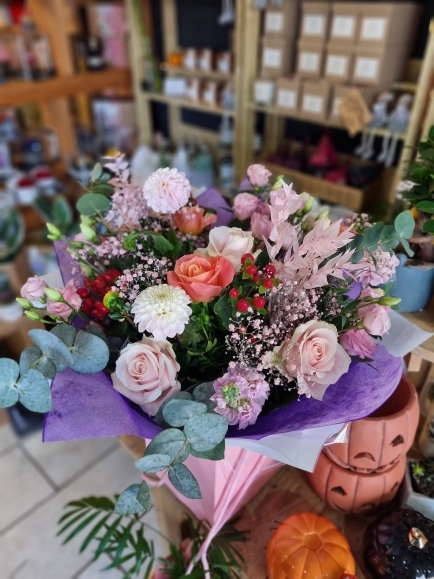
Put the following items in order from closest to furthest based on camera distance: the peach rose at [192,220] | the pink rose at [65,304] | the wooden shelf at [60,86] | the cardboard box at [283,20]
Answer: the pink rose at [65,304]
the peach rose at [192,220]
the cardboard box at [283,20]
the wooden shelf at [60,86]

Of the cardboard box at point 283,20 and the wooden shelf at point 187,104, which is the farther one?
the wooden shelf at point 187,104

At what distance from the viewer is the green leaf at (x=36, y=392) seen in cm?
55

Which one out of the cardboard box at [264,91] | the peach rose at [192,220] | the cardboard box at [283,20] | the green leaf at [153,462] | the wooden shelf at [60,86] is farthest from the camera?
the wooden shelf at [60,86]

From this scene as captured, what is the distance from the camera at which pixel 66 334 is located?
616 mm

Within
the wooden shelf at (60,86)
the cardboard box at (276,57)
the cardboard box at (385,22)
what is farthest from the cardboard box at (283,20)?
the wooden shelf at (60,86)

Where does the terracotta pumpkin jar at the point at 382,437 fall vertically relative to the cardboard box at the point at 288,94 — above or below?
below

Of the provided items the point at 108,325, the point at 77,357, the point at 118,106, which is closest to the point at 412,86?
the point at 108,325

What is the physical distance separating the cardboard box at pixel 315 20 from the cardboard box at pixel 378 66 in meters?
0.17

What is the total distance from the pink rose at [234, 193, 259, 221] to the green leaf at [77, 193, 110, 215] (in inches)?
8.9

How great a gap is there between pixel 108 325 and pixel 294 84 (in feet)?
4.46

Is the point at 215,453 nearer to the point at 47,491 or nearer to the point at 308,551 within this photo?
the point at 308,551

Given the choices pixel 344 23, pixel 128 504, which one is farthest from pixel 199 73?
pixel 128 504

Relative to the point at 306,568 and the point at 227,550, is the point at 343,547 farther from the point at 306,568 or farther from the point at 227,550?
the point at 227,550

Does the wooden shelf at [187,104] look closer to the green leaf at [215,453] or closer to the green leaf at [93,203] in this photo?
the green leaf at [93,203]
